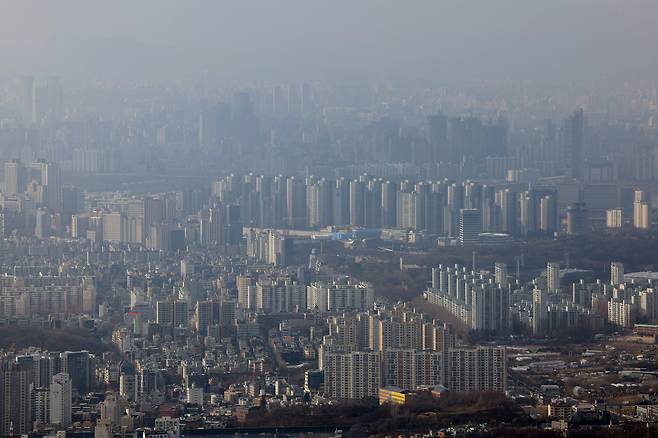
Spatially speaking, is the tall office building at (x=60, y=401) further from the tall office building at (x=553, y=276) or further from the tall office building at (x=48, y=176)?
the tall office building at (x=48, y=176)

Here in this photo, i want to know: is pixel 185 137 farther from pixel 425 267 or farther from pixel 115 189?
pixel 425 267

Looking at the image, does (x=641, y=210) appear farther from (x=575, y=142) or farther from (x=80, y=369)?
(x=80, y=369)

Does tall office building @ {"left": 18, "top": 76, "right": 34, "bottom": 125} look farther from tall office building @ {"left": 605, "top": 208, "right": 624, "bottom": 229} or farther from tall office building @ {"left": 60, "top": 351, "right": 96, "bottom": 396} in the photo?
tall office building @ {"left": 60, "top": 351, "right": 96, "bottom": 396}

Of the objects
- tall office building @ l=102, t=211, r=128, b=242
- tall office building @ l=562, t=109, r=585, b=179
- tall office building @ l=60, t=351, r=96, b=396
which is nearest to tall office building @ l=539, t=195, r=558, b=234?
tall office building @ l=562, t=109, r=585, b=179

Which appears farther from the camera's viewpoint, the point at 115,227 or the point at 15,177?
the point at 15,177

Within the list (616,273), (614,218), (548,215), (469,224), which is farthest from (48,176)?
(616,273)

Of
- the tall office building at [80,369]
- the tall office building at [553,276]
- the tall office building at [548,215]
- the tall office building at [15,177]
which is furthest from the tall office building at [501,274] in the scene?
the tall office building at [15,177]

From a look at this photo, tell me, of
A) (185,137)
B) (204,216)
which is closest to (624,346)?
(204,216)
